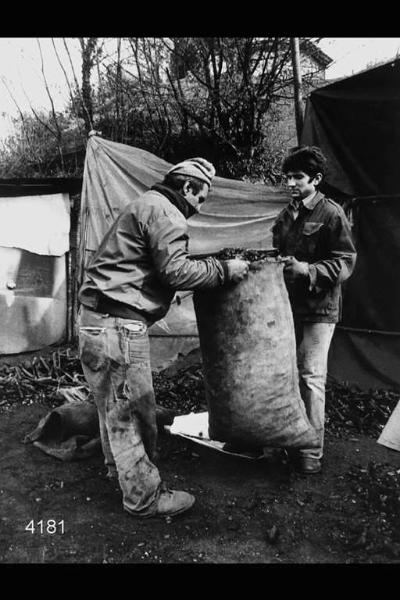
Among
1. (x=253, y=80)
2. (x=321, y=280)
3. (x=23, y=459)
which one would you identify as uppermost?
(x=253, y=80)

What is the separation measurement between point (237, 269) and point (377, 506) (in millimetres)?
1767

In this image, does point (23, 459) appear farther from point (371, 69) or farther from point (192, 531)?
point (371, 69)

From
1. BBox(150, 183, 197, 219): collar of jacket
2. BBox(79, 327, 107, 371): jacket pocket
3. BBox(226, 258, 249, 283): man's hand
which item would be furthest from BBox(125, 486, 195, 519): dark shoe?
BBox(150, 183, 197, 219): collar of jacket

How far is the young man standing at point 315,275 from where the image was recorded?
3.67 meters

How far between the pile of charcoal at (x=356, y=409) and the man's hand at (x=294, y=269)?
1.93m

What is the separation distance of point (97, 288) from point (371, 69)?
4.36 meters

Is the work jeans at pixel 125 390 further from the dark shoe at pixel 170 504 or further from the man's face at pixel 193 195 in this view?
the man's face at pixel 193 195

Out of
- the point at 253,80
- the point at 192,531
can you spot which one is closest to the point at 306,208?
the point at 192,531

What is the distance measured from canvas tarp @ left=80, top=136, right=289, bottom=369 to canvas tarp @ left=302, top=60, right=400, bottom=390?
3.26 feet

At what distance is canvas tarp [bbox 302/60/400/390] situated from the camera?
5730 mm

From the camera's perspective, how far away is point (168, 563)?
2.71 meters

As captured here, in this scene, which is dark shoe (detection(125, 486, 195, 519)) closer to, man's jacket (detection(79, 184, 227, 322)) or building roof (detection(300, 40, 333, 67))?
man's jacket (detection(79, 184, 227, 322))
